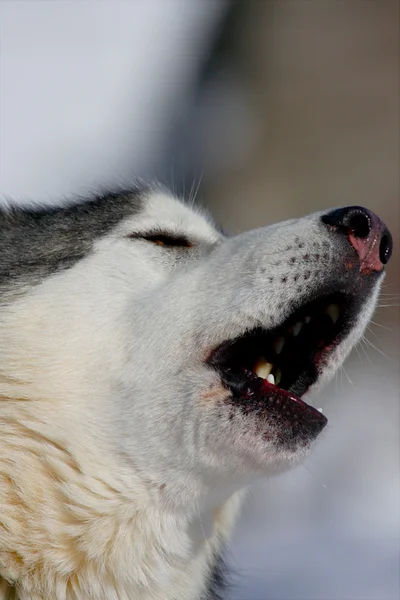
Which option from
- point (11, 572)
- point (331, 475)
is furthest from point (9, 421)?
point (331, 475)

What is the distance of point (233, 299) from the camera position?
8.10 ft

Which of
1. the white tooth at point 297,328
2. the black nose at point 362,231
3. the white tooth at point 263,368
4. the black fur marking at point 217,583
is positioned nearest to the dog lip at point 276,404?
the white tooth at point 263,368

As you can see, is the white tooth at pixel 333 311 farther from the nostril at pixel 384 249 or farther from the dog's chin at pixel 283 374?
the nostril at pixel 384 249

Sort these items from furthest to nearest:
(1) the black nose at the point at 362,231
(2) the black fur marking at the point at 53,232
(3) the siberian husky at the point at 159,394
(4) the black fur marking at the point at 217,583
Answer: (4) the black fur marking at the point at 217,583, (2) the black fur marking at the point at 53,232, (1) the black nose at the point at 362,231, (3) the siberian husky at the point at 159,394

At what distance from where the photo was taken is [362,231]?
2531 mm

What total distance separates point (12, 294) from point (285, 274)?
962mm

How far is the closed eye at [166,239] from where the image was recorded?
9.70ft

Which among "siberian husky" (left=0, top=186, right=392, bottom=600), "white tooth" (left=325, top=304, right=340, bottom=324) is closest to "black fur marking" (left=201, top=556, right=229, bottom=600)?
"siberian husky" (left=0, top=186, right=392, bottom=600)

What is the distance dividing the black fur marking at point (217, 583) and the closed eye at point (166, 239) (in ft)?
4.05

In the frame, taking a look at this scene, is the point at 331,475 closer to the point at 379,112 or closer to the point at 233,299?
the point at 233,299

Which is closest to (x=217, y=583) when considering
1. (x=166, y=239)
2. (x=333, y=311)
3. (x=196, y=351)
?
(x=196, y=351)

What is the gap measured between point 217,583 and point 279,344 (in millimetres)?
1089

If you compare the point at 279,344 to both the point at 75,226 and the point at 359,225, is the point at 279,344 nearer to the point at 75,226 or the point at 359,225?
the point at 359,225

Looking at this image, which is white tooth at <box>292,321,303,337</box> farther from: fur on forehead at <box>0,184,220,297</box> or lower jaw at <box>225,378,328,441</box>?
fur on forehead at <box>0,184,220,297</box>
